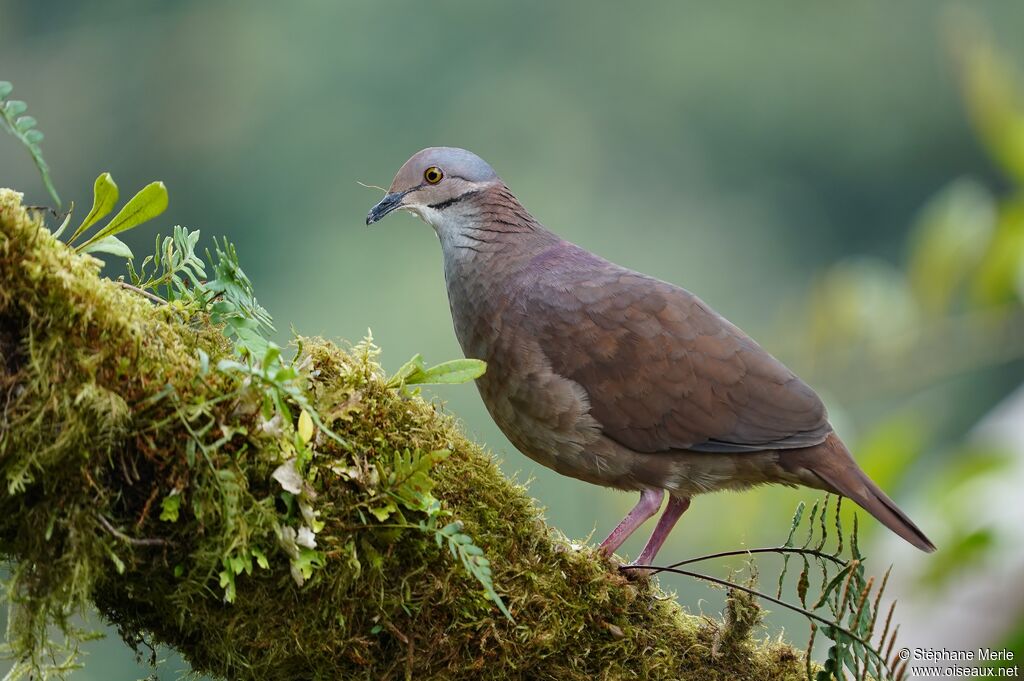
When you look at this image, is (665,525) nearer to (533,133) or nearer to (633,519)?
(633,519)

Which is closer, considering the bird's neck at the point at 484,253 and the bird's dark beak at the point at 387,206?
the bird's neck at the point at 484,253

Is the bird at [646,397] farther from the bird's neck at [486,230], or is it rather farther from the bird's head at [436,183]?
the bird's head at [436,183]

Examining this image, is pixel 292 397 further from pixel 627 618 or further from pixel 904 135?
pixel 904 135

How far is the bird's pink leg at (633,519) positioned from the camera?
10.6 feet

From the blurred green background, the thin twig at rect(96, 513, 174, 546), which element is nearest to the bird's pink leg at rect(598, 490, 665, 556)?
the thin twig at rect(96, 513, 174, 546)

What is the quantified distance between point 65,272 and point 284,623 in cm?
81

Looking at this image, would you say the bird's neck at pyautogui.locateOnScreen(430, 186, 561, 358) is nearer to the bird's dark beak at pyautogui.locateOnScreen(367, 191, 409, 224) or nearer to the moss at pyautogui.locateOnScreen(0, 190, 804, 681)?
the bird's dark beak at pyautogui.locateOnScreen(367, 191, 409, 224)

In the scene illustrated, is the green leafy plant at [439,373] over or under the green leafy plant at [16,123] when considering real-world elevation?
over

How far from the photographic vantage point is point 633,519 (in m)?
3.45

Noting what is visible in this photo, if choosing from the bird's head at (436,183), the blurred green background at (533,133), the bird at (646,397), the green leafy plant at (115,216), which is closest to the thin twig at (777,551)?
the bird at (646,397)

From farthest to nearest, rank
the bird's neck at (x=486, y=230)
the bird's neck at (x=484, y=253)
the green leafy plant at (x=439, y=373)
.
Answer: the bird's neck at (x=486, y=230), the bird's neck at (x=484, y=253), the green leafy plant at (x=439, y=373)

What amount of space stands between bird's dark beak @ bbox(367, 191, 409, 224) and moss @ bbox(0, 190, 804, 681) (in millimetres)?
1663

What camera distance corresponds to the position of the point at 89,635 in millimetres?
2279

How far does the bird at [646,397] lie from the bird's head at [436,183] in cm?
48
